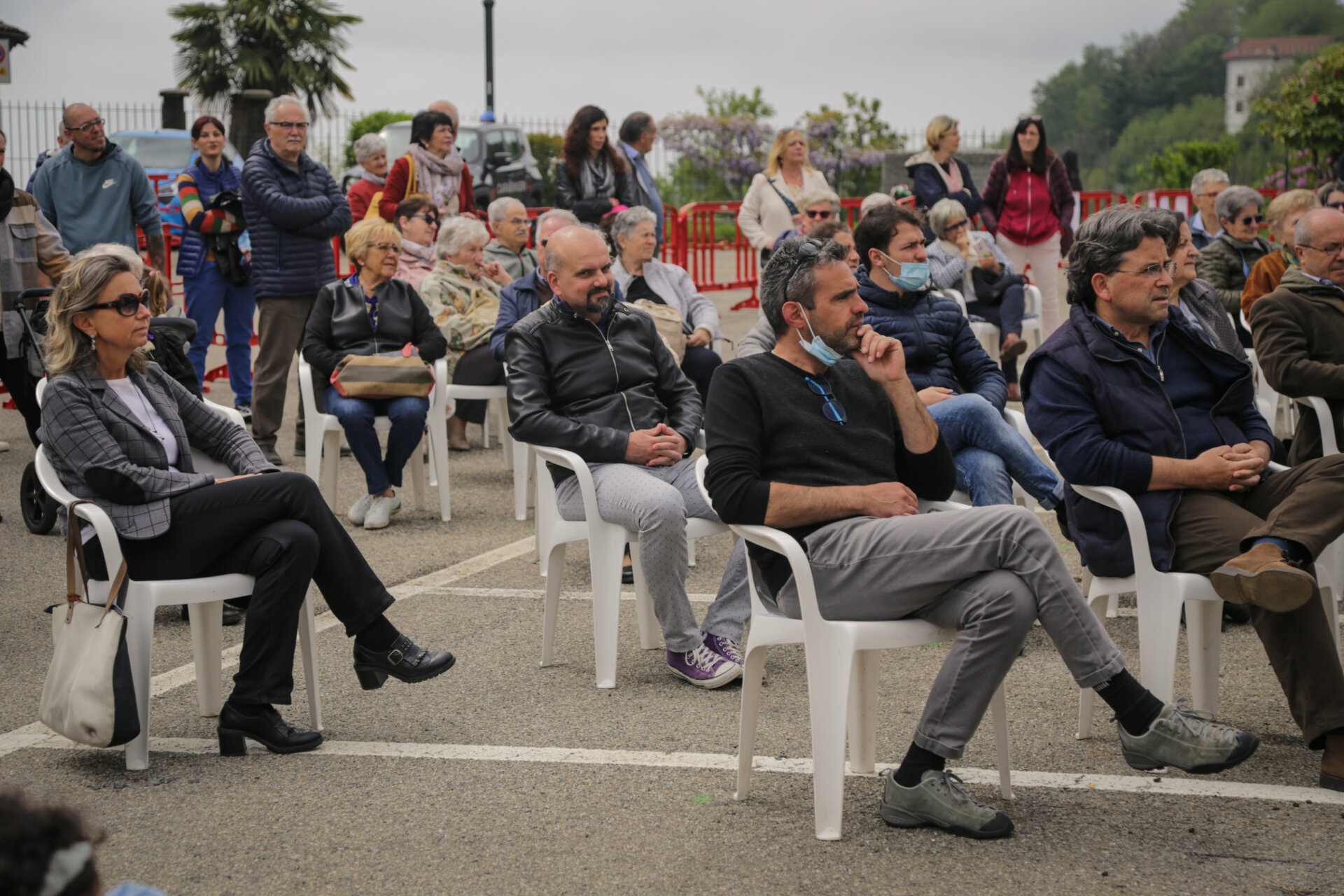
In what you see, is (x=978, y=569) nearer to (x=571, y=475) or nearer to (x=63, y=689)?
(x=571, y=475)

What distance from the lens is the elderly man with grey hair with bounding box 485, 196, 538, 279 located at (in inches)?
350

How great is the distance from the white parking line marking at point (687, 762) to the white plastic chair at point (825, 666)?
17cm

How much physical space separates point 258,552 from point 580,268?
188 cm

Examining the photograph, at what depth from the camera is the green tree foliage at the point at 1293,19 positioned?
3711 inches

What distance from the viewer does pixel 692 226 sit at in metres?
17.0

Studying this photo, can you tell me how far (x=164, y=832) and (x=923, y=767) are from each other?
192 centimetres

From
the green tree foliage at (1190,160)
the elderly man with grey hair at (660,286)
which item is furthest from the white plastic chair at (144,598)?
the green tree foliage at (1190,160)

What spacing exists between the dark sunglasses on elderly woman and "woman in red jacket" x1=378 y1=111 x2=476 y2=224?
543cm

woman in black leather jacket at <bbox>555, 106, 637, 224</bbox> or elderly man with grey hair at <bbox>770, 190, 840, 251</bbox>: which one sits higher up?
woman in black leather jacket at <bbox>555, 106, 637, 224</bbox>

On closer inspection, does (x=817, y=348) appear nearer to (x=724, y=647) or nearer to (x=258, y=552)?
(x=724, y=647)

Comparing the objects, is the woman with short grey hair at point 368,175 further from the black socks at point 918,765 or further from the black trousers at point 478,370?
the black socks at point 918,765

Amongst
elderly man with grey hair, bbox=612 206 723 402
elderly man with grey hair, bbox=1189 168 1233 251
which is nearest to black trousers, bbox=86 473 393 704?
elderly man with grey hair, bbox=612 206 723 402

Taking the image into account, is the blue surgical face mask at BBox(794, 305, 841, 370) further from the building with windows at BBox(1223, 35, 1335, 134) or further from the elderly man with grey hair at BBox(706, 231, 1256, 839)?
the building with windows at BBox(1223, 35, 1335, 134)

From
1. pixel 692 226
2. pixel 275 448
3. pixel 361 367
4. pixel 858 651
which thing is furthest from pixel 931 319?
pixel 692 226
